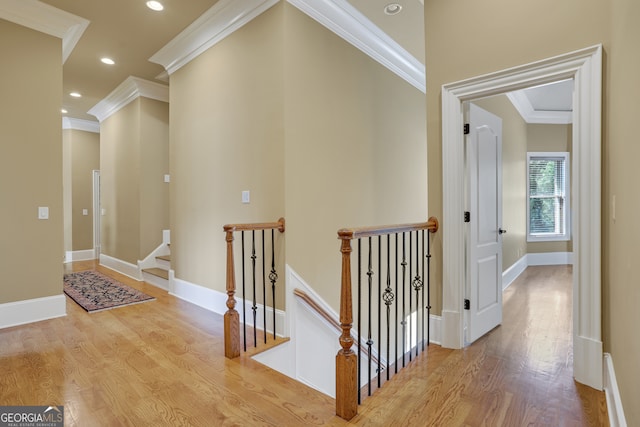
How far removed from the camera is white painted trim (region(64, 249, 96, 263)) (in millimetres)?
6990

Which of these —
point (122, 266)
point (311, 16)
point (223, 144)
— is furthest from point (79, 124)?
point (311, 16)

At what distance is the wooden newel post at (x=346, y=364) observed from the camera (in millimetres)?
1755

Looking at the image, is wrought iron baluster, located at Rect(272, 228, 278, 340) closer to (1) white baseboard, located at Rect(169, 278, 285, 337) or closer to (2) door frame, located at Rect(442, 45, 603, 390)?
(1) white baseboard, located at Rect(169, 278, 285, 337)

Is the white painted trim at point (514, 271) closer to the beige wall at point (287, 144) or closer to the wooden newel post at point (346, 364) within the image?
the beige wall at point (287, 144)

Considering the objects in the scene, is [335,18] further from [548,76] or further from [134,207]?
[134,207]

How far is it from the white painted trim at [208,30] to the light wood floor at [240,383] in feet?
9.86

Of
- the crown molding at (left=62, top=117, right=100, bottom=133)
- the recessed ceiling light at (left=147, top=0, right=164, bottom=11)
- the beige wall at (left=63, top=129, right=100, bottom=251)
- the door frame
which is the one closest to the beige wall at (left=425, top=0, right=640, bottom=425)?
the door frame

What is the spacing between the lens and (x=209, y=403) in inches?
75.0

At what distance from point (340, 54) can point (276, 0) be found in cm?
88

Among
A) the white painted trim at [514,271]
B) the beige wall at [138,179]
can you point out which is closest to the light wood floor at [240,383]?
the white painted trim at [514,271]

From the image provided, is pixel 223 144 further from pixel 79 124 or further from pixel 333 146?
pixel 79 124

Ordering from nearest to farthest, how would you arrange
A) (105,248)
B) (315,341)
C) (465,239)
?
(465,239), (315,341), (105,248)

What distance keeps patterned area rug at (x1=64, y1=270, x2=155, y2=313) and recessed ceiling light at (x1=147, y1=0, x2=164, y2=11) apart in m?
3.22

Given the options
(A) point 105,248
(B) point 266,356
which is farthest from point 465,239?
(A) point 105,248
